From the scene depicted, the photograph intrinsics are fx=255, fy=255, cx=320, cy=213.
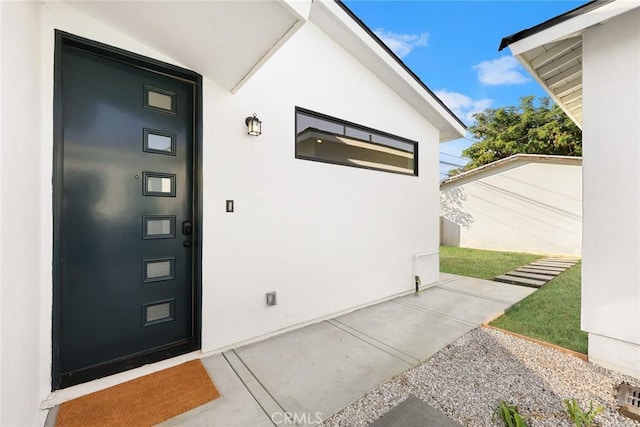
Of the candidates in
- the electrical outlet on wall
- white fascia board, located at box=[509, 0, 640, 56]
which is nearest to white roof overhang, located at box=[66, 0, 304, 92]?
the electrical outlet on wall

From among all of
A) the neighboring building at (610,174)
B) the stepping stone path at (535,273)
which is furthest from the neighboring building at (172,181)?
the stepping stone path at (535,273)

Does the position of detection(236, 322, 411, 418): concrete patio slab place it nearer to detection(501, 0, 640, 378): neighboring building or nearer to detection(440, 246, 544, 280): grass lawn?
detection(501, 0, 640, 378): neighboring building

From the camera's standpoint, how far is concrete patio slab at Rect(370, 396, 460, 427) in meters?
1.70

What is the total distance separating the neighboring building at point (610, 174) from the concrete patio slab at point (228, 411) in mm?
3056

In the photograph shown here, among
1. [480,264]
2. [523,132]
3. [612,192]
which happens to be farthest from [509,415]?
[523,132]

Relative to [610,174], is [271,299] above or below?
below

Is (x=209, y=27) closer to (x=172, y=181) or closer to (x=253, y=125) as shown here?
(x=253, y=125)

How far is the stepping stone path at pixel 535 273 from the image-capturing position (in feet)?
17.3

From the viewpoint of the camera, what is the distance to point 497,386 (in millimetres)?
2076

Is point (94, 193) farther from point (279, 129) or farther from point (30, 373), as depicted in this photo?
point (279, 129)

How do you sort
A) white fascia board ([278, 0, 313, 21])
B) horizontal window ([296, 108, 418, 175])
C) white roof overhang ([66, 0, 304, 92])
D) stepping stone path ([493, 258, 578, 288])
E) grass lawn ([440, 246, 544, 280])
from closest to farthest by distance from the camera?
white fascia board ([278, 0, 313, 21]) → white roof overhang ([66, 0, 304, 92]) → horizontal window ([296, 108, 418, 175]) → stepping stone path ([493, 258, 578, 288]) → grass lawn ([440, 246, 544, 280])

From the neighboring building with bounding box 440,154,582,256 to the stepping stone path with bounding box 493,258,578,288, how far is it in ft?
6.73

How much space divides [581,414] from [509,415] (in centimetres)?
53

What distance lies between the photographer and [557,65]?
10.1 ft
